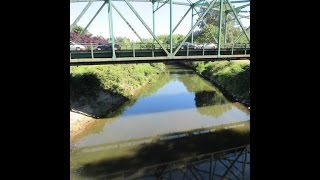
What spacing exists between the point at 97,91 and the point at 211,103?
41.4 feet

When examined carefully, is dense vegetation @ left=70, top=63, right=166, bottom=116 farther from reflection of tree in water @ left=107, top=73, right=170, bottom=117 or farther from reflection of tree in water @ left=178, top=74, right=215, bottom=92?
reflection of tree in water @ left=178, top=74, right=215, bottom=92

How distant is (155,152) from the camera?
18.9 metres

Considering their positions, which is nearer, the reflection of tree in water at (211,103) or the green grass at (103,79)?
the reflection of tree in water at (211,103)

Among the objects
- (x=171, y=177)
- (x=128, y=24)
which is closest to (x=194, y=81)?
(x=128, y=24)

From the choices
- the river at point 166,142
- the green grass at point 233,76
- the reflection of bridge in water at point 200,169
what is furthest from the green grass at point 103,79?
the reflection of bridge in water at point 200,169

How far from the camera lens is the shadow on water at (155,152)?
55.4 feet

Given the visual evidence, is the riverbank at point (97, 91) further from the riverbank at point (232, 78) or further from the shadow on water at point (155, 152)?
the riverbank at point (232, 78)

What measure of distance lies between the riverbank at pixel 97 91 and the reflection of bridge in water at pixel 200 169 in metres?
8.36

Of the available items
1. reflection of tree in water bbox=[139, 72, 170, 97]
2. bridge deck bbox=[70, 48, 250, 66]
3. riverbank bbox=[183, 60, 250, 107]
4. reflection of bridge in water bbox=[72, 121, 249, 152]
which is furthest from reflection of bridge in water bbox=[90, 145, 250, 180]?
reflection of tree in water bbox=[139, 72, 170, 97]

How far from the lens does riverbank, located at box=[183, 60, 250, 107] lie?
34.9 m

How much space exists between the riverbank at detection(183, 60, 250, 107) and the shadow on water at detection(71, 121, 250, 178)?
11.7 metres

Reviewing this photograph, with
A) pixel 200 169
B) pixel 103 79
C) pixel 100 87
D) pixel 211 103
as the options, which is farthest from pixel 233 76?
pixel 200 169
